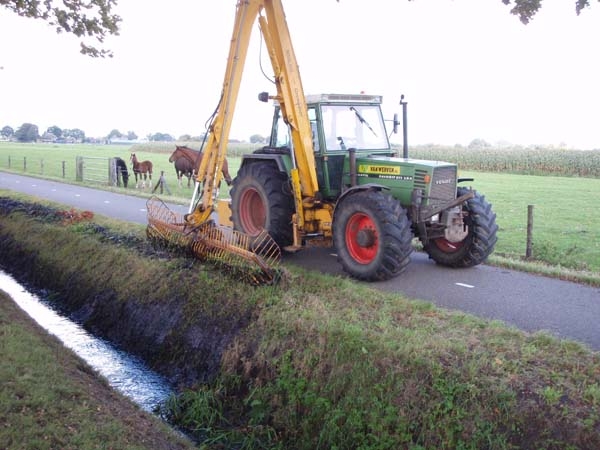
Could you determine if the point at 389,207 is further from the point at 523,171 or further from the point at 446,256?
the point at 523,171

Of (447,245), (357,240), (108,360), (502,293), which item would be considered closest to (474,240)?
(447,245)

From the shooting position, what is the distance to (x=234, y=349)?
7535 millimetres

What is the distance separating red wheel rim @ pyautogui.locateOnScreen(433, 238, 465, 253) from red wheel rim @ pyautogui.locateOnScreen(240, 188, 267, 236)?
9.88 feet

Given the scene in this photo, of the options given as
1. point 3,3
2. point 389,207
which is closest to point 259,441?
point 389,207

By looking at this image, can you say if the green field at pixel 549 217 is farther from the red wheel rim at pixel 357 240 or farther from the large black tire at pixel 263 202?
the large black tire at pixel 263 202

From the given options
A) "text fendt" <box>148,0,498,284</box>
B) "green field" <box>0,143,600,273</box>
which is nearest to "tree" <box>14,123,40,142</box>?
"green field" <box>0,143,600,273</box>

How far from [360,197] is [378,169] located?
2.62ft

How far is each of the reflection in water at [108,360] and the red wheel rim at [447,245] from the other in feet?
15.4

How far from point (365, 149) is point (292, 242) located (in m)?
1.93

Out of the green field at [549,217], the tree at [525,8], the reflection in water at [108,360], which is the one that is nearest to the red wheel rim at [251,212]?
the reflection in water at [108,360]

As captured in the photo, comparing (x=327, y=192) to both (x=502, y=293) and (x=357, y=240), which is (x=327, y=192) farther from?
(x=502, y=293)

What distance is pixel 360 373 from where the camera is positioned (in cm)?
610

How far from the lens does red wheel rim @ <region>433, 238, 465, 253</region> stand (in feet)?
32.0

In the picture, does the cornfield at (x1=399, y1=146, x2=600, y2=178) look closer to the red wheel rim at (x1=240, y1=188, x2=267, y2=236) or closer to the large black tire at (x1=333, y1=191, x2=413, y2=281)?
the red wheel rim at (x1=240, y1=188, x2=267, y2=236)
